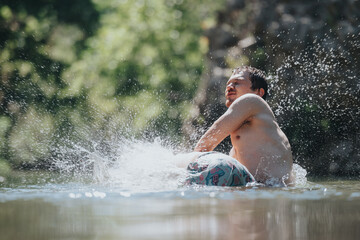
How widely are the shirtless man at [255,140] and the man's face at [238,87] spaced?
38cm

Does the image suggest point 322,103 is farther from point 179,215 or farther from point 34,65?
point 34,65

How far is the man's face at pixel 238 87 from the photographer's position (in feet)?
15.9

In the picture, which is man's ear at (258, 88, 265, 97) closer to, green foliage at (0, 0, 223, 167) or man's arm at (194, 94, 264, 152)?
man's arm at (194, 94, 264, 152)

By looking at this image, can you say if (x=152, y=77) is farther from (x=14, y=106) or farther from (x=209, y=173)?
(x=209, y=173)

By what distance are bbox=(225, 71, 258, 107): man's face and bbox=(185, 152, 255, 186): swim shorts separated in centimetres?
123

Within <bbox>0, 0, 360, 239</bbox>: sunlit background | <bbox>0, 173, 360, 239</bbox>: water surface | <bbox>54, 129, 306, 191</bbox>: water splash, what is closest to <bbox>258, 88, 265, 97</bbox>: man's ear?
<bbox>0, 0, 360, 239</bbox>: sunlit background

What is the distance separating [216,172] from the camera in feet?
12.0

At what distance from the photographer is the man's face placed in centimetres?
484

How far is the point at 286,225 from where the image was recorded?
1.88m

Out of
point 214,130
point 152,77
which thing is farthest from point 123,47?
point 214,130

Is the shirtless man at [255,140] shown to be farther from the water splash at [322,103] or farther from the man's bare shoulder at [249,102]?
the water splash at [322,103]

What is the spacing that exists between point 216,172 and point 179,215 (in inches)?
59.1

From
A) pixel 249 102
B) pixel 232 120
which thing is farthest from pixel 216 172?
pixel 249 102

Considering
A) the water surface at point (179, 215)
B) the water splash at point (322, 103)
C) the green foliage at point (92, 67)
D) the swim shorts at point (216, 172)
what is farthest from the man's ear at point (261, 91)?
the green foliage at point (92, 67)
